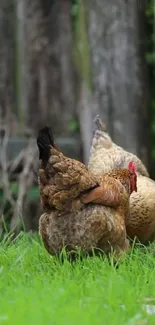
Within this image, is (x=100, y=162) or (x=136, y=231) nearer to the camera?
(x=136, y=231)

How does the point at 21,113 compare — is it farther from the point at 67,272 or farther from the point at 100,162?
the point at 67,272

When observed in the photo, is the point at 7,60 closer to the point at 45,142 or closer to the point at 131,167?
the point at 131,167

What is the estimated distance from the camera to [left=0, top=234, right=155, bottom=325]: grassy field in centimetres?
466

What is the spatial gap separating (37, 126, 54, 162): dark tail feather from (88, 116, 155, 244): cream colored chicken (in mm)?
1035

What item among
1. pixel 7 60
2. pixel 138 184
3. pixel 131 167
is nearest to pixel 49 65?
pixel 7 60

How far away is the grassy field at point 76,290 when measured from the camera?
466 centimetres

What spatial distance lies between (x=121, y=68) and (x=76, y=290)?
434 centimetres

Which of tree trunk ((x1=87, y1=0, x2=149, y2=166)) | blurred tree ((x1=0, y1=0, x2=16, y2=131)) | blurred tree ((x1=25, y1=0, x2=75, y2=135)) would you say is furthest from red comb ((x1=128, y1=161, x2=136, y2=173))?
blurred tree ((x1=0, y1=0, x2=16, y2=131))

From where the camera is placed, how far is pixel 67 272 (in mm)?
Answer: 5934

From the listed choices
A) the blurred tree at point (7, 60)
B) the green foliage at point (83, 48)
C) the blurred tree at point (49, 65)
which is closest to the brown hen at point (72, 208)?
the green foliage at point (83, 48)

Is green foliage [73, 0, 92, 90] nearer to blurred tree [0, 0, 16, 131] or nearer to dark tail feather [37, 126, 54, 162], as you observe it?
blurred tree [0, 0, 16, 131]

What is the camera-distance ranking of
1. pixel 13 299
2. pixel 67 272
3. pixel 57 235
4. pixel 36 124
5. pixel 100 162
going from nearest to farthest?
pixel 13 299
pixel 67 272
pixel 57 235
pixel 100 162
pixel 36 124

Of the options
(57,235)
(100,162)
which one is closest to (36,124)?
(100,162)

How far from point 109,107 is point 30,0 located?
9.59ft
